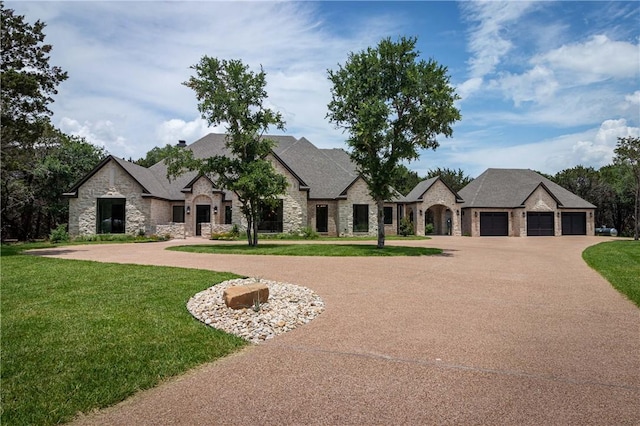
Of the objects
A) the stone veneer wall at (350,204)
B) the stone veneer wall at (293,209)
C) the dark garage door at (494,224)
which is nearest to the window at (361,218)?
the stone veneer wall at (350,204)

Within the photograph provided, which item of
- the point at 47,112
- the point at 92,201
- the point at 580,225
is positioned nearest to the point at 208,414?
the point at 47,112

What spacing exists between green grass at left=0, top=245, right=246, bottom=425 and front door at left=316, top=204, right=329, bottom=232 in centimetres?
2256

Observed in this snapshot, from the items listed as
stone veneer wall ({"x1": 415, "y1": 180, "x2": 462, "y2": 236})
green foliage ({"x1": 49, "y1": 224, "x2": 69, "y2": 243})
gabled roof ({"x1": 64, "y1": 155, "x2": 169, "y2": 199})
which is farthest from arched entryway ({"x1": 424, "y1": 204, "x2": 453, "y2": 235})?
green foliage ({"x1": 49, "y1": 224, "x2": 69, "y2": 243})

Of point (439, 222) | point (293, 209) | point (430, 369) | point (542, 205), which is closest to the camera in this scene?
point (430, 369)

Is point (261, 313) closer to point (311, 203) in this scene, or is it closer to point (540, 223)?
point (311, 203)

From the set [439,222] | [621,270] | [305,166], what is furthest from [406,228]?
[621,270]

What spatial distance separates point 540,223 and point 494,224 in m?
4.02

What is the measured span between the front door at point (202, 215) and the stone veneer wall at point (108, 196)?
3.56 metres

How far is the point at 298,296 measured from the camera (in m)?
8.73

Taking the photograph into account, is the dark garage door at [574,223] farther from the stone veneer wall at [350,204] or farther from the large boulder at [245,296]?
the large boulder at [245,296]

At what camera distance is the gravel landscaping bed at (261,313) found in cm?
661

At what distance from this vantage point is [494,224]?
37781mm

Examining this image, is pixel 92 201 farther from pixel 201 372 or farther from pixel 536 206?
pixel 536 206

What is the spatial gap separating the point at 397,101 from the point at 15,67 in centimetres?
1795
